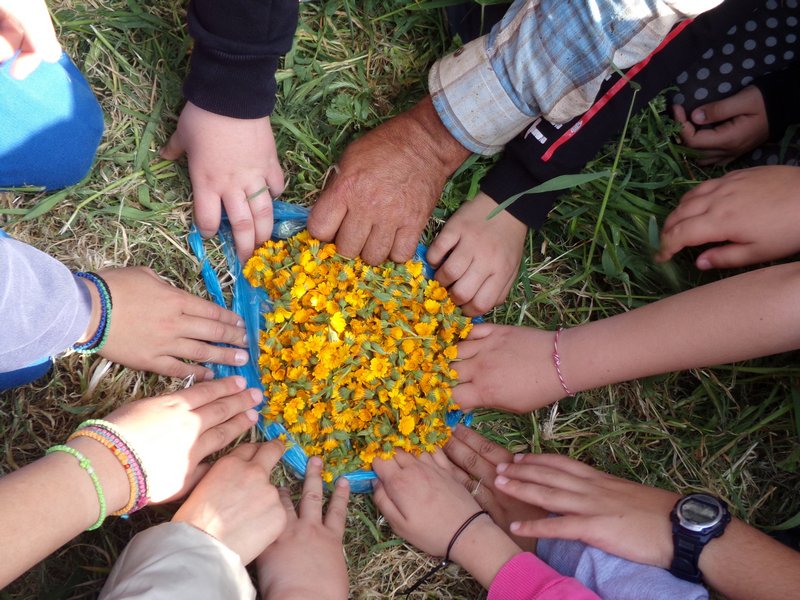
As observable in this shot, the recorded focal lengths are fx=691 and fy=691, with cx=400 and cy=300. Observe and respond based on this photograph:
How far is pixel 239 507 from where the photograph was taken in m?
1.63

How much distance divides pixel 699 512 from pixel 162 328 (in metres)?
1.34

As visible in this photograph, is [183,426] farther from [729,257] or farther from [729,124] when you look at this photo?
[729,124]

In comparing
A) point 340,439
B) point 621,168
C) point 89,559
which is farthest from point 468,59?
point 89,559

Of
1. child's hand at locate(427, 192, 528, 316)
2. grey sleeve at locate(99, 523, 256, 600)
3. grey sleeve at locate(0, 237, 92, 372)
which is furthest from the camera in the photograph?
child's hand at locate(427, 192, 528, 316)

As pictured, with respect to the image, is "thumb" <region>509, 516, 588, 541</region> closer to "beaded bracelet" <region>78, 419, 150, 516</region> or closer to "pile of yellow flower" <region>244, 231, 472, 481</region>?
"pile of yellow flower" <region>244, 231, 472, 481</region>

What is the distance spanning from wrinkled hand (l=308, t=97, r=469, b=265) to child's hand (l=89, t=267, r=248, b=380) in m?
0.34

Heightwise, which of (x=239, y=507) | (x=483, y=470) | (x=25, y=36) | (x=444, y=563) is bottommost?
(x=444, y=563)

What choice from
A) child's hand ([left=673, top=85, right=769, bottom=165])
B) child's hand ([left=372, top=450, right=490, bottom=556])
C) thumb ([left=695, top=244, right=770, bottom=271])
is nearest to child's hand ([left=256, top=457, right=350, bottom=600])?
child's hand ([left=372, top=450, right=490, bottom=556])

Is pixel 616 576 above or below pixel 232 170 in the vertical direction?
below

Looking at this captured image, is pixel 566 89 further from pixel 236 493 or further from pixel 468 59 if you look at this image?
pixel 236 493

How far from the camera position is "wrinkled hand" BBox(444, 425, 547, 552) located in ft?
6.04

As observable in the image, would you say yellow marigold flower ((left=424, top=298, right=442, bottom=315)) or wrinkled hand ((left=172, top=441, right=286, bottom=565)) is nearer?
wrinkled hand ((left=172, top=441, right=286, bottom=565))

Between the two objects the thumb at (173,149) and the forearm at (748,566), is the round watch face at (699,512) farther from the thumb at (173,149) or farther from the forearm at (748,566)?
the thumb at (173,149)

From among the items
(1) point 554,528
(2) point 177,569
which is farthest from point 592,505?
(2) point 177,569
